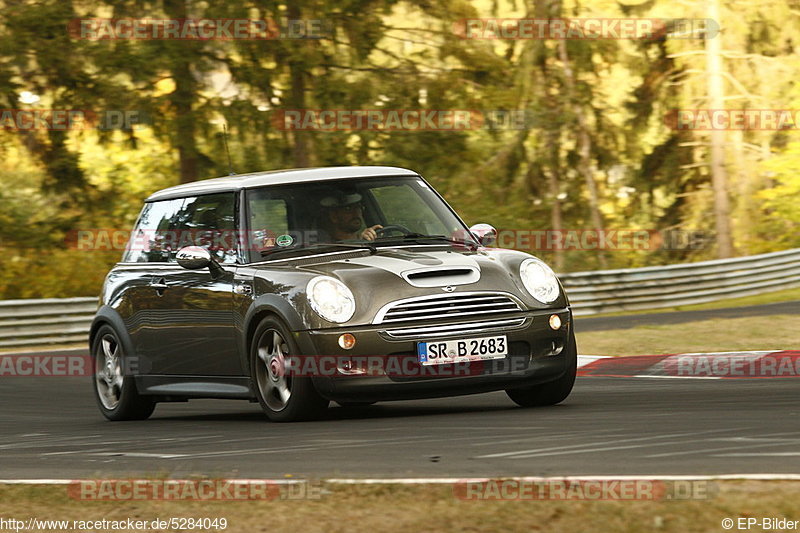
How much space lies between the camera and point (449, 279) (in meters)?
8.34

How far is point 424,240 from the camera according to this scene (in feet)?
30.6

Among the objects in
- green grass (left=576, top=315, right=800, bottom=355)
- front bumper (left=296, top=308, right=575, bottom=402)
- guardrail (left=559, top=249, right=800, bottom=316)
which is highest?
front bumper (left=296, top=308, right=575, bottom=402)

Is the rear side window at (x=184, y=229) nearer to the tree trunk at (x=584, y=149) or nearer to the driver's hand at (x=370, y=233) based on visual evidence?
the driver's hand at (x=370, y=233)

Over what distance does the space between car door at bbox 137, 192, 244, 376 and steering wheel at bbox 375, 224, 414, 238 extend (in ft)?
3.22

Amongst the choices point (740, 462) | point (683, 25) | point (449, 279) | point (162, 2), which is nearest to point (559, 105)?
point (683, 25)

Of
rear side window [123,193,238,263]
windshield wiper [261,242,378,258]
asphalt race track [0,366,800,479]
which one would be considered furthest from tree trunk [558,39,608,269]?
windshield wiper [261,242,378,258]

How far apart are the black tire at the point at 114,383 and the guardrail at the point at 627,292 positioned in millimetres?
10048

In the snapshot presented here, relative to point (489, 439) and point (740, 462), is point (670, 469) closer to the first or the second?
point (740, 462)

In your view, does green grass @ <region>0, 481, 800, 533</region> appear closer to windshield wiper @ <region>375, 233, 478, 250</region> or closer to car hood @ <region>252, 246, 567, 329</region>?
car hood @ <region>252, 246, 567, 329</region>

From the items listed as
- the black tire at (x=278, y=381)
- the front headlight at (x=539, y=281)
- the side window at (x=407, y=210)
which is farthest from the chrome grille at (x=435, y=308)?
the side window at (x=407, y=210)

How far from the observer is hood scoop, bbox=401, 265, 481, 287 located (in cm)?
829

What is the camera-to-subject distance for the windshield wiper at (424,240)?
925cm

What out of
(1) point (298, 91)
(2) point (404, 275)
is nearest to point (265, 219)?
(2) point (404, 275)

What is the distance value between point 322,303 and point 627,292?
16.0m
